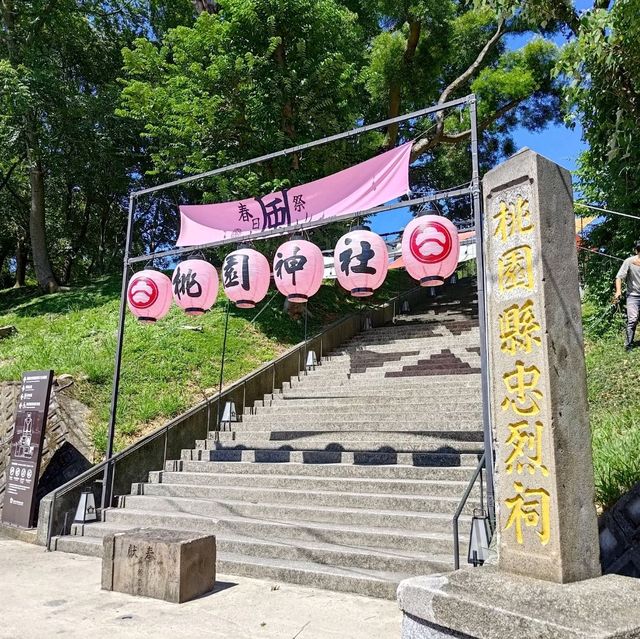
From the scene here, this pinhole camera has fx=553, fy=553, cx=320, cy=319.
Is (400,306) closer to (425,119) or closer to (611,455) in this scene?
(425,119)

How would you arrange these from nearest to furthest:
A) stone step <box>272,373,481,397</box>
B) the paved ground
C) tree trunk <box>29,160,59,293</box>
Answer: the paved ground, stone step <box>272,373,481,397</box>, tree trunk <box>29,160,59,293</box>

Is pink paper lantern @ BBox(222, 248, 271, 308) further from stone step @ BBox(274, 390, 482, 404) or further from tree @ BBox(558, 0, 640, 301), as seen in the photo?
tree @ BBox(558, 0, 640, 301)

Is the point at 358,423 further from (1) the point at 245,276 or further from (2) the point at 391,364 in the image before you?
(2) the point at 391,364

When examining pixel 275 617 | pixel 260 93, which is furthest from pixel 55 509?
pixel 260 93

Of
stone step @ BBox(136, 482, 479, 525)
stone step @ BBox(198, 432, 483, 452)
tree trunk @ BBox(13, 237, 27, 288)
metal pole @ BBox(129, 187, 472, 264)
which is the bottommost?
stone step @ BBox(136, 482, 479, 525)

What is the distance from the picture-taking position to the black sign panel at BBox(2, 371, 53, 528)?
341 inches

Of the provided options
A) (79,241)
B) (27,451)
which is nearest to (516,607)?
(27,451)

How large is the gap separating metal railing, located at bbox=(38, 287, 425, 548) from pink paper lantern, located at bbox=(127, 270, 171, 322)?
2.17 meters

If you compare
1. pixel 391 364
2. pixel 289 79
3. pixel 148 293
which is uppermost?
pixel 289 79

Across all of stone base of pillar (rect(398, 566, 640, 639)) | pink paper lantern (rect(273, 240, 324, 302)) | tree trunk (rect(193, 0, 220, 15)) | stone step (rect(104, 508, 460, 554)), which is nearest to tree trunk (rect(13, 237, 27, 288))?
tree trunk (rect(193, 0, 220, 15))

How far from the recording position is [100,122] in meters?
20.7

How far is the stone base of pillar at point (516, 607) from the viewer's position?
2674mm

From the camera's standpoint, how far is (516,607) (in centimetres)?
288

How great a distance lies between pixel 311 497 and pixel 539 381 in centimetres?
477
